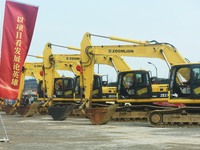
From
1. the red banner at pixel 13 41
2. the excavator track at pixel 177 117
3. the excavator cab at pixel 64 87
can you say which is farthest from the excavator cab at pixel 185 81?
the excavator cab at pixel 64 87

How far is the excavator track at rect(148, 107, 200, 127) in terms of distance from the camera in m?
20.6

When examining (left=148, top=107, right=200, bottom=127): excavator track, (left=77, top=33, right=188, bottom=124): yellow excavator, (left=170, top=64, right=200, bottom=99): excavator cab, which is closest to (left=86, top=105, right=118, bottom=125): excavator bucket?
(left=77, top=33, right=188, bottom=124): yellow excavator

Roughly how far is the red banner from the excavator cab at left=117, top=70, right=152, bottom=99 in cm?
1306

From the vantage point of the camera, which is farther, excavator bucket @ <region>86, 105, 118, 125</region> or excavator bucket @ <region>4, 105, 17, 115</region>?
excavator bucket @ <region>4, 105, 17, 115</region>

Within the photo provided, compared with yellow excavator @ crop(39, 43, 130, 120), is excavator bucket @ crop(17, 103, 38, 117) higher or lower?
lower

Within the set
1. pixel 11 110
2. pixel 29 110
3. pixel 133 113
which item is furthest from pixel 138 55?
pixel 11 110

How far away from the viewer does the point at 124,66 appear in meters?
30.3

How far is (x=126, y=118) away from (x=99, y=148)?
42.7ft

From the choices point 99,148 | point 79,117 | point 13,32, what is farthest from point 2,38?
point 79,117

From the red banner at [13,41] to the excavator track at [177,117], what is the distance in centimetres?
962

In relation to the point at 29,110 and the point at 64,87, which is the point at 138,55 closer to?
the point at 29,110

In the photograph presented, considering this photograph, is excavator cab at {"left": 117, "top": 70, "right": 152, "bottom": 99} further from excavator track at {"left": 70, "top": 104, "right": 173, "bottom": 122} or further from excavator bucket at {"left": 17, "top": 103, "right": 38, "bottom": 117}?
excavator bucket at {"left": 17, "top": 103, "right": 38, "bottom": 117}

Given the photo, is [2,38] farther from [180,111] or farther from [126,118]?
[126,118]

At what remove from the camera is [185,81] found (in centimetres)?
2117
